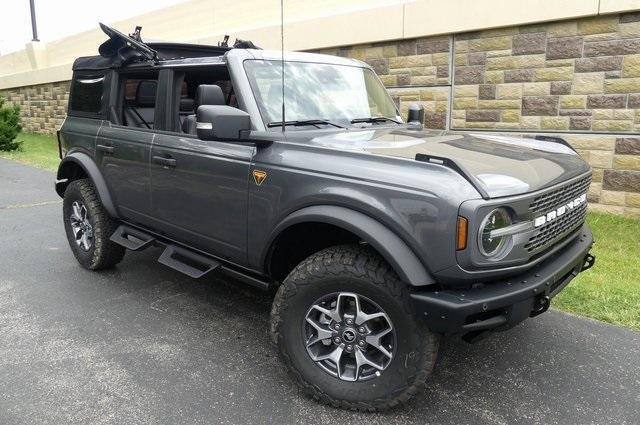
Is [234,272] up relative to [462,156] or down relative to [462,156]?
Answer: down

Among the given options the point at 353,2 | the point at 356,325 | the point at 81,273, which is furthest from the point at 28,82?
the point at 356,325

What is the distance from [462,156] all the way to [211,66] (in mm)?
1808

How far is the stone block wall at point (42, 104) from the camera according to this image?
18.0 m

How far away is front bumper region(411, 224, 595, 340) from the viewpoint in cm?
231

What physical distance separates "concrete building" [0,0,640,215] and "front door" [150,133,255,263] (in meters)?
4.75

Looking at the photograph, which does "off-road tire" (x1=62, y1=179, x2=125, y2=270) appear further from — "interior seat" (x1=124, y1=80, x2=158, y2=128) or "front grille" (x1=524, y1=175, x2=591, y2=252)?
"front grille" (x1=524, y1=175, x2=591, y2=252)

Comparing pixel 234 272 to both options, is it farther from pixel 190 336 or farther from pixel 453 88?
pixel 453 88

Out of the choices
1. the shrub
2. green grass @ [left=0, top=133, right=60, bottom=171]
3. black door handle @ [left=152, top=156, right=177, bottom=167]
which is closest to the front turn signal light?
black door handle @ [left=152, top=156, right=177, bottom=167]

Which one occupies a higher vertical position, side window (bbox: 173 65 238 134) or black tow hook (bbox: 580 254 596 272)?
side window (bbox: 173 65 238 134)

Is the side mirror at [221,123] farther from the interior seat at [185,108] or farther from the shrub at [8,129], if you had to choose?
the shrub at [8,129]

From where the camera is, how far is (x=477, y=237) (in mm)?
2293

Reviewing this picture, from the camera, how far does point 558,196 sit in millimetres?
2760

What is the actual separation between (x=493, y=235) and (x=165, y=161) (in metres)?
2.36

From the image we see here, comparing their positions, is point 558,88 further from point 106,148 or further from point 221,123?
point 106,148
